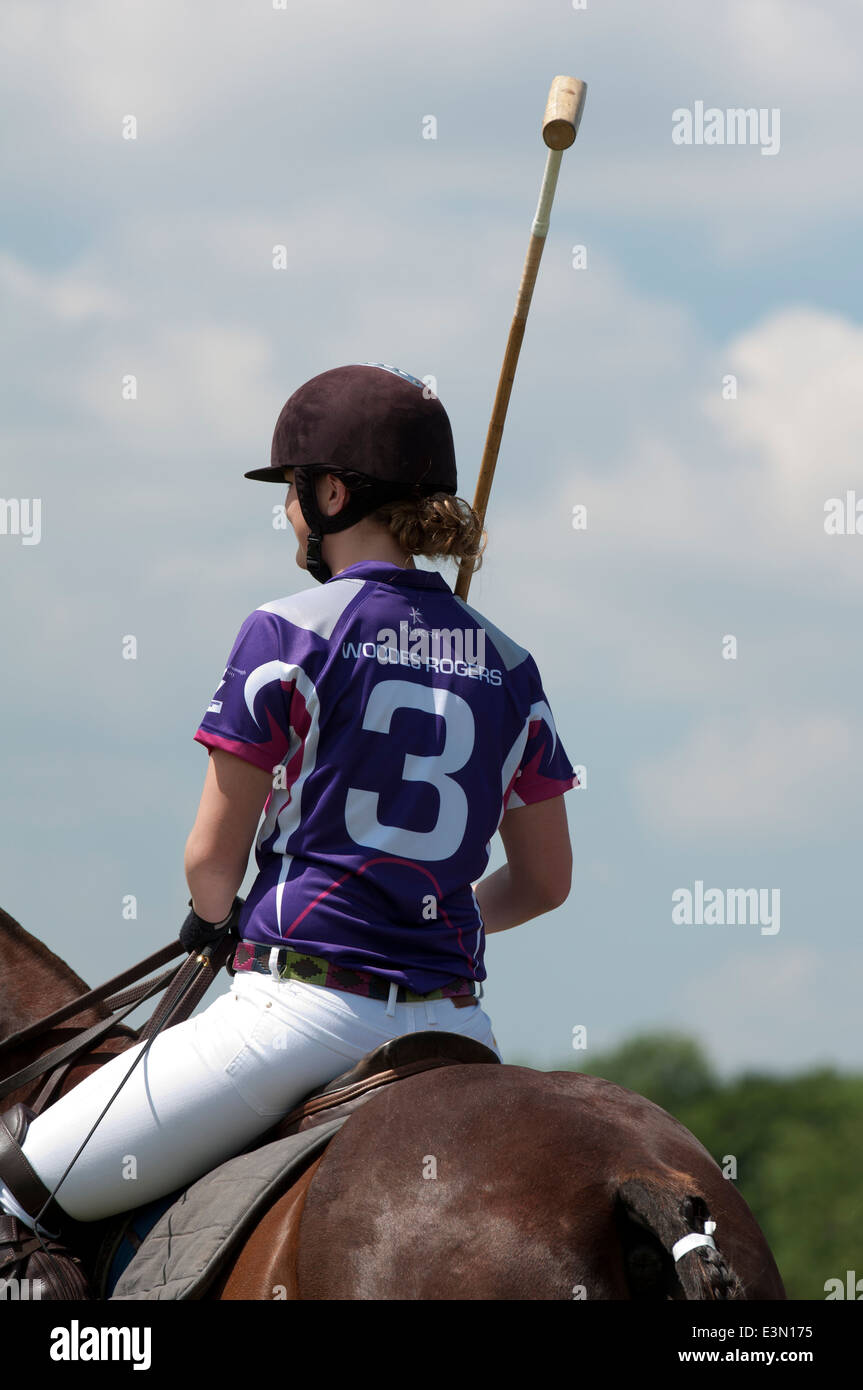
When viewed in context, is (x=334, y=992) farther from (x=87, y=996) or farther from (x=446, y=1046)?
(x=87, y=996)

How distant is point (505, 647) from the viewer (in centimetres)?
418

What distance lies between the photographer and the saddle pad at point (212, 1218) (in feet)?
11.3

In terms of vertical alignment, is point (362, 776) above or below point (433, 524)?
below

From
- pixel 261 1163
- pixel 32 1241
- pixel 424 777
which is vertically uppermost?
pixel 424 777

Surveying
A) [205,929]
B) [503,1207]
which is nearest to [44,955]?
[205,929]

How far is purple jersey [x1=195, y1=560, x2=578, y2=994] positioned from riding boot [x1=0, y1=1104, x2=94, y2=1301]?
0.75 metres

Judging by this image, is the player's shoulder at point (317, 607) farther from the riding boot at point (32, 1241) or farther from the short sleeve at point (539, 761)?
the riding boot at point (32, 1241)

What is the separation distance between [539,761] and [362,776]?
25.8 inches

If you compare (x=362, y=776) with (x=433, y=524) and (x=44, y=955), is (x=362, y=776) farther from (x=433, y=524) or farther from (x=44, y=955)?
(x=44, y=955)

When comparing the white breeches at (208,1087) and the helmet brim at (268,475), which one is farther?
the helmet brim at (268,475)

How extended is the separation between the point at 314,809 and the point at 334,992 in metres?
0.43

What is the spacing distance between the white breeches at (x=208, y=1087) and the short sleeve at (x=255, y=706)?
0.55 metres

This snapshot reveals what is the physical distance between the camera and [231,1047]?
145 inches

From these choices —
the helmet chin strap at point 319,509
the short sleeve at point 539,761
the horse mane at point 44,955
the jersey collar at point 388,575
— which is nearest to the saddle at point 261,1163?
the short sleeve at point 539,761
